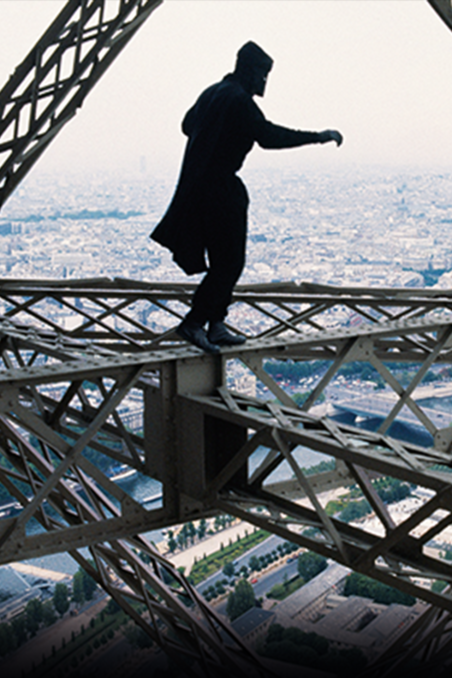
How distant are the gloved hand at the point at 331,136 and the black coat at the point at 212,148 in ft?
0.23

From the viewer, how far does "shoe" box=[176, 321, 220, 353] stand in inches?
328

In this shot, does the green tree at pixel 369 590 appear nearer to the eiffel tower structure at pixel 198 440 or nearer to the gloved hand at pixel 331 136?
Result: the eiffel tower structure at pixel 198 440

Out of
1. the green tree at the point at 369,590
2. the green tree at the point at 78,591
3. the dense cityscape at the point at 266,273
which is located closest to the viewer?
the dense cityscape at the point at 266,273

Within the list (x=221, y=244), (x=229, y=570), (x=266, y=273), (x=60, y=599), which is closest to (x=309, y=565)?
(x=229, y=570)

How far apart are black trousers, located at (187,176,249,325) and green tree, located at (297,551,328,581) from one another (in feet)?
87.6

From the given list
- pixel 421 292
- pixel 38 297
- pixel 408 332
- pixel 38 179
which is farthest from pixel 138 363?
pixel 38 179

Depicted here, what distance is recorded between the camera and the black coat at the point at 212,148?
323 inches

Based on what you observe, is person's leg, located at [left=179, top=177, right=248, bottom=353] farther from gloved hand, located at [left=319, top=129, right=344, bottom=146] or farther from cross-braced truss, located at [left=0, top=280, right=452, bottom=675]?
gloved hand, located at [left=319, top=129, right=344, bottom=146]

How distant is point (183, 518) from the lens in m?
8.38

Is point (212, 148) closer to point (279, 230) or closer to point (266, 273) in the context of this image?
point (266, 273)

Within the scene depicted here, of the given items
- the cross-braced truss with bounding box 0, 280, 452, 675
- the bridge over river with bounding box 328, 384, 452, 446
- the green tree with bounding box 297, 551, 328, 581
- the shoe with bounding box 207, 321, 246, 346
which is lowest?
the green tree with bounding box 297, 551, 328, 581

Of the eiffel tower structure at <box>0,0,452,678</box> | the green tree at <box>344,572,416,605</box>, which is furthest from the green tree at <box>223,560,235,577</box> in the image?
the eiffel tower structure at <box>0,0,452,678</box>

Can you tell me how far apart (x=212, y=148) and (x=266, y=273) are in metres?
44.0

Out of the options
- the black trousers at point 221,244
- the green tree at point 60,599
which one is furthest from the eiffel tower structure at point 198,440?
the green tree at point 60,599
